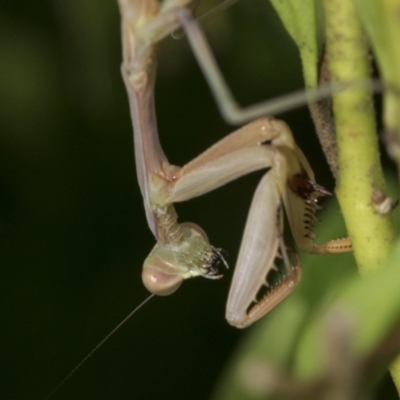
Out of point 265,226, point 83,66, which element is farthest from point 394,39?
point 83,66

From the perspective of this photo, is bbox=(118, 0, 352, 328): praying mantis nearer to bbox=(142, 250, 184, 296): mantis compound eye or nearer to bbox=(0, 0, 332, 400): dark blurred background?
bbox=(142, 250, 184, 296): mantis compound eye

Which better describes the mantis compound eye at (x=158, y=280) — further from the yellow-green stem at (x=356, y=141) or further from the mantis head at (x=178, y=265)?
the yellow-green stem at (x=356, y=141)

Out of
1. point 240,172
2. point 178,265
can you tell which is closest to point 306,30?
point 240,172

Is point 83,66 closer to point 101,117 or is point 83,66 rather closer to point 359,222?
point 101,117

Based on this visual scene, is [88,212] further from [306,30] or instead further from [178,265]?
[306,30]

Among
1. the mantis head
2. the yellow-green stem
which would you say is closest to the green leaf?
the yellow-green stem

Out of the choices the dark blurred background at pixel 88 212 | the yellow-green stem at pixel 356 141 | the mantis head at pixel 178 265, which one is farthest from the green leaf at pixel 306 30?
the dark blurred background at pixel 88 212
